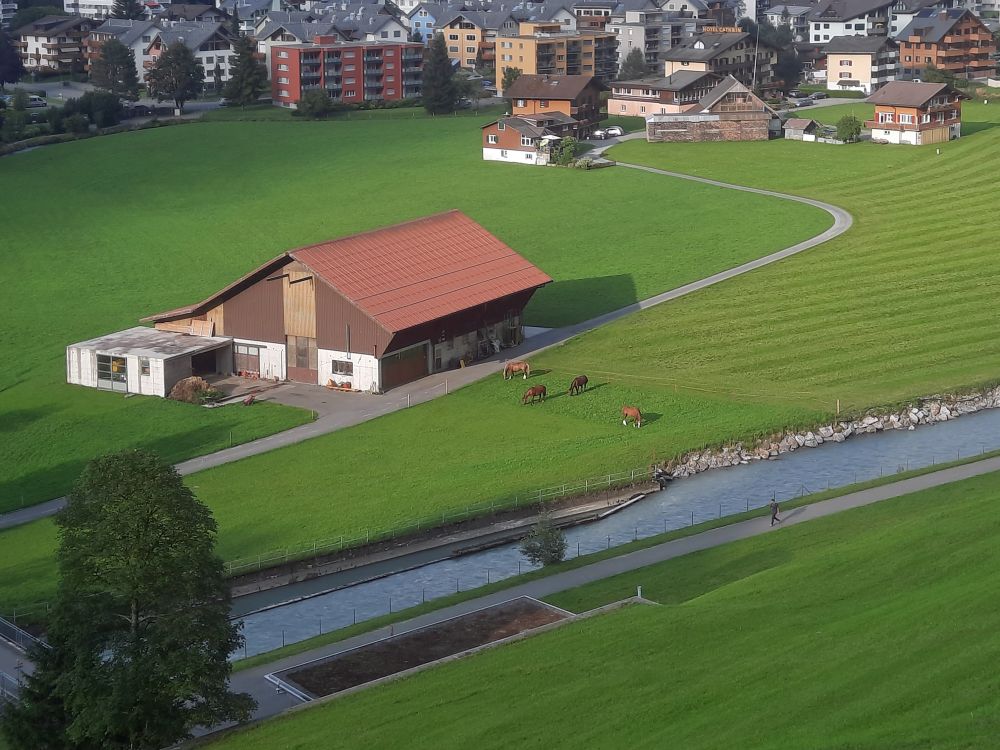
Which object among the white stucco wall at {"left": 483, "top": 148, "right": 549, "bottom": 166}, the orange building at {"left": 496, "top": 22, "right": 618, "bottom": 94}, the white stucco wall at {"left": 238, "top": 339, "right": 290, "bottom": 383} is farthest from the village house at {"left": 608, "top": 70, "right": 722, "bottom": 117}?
the white stucco wall at {"left": 238, "top": 339, "right": 290, "bottom": 383}

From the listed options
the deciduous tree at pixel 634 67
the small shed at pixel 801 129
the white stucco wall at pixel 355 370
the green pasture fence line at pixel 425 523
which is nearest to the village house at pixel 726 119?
the small shed at pixel 801 129

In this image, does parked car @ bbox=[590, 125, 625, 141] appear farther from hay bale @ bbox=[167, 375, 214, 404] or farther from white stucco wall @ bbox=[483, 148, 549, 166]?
hay bale @ bbox=[167, 375, 214, 404]

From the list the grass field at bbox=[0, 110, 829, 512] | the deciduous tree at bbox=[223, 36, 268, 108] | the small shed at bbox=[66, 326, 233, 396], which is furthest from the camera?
the deciduous tree at bbox=[223, 36, 268, 108]

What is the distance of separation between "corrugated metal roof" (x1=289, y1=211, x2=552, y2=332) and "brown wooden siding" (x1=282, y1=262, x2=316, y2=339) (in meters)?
0.83

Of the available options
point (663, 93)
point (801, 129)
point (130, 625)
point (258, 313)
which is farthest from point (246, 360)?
point (663, 93)

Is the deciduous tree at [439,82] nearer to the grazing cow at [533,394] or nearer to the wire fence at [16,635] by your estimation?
the grazing cow at [533,394]

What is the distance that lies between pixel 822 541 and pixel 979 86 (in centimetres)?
12215

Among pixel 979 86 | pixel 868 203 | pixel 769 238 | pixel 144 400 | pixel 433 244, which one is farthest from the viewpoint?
pixel 979 86

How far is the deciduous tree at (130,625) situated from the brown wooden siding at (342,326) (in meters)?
32.9

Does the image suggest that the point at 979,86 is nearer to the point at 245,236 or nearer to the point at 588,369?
the point at 245,236

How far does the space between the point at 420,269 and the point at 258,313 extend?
7.78 meters

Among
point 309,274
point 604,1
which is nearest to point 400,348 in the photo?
point 309,274

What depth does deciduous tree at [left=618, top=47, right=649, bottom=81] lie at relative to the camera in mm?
171875

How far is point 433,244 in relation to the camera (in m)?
76.8
